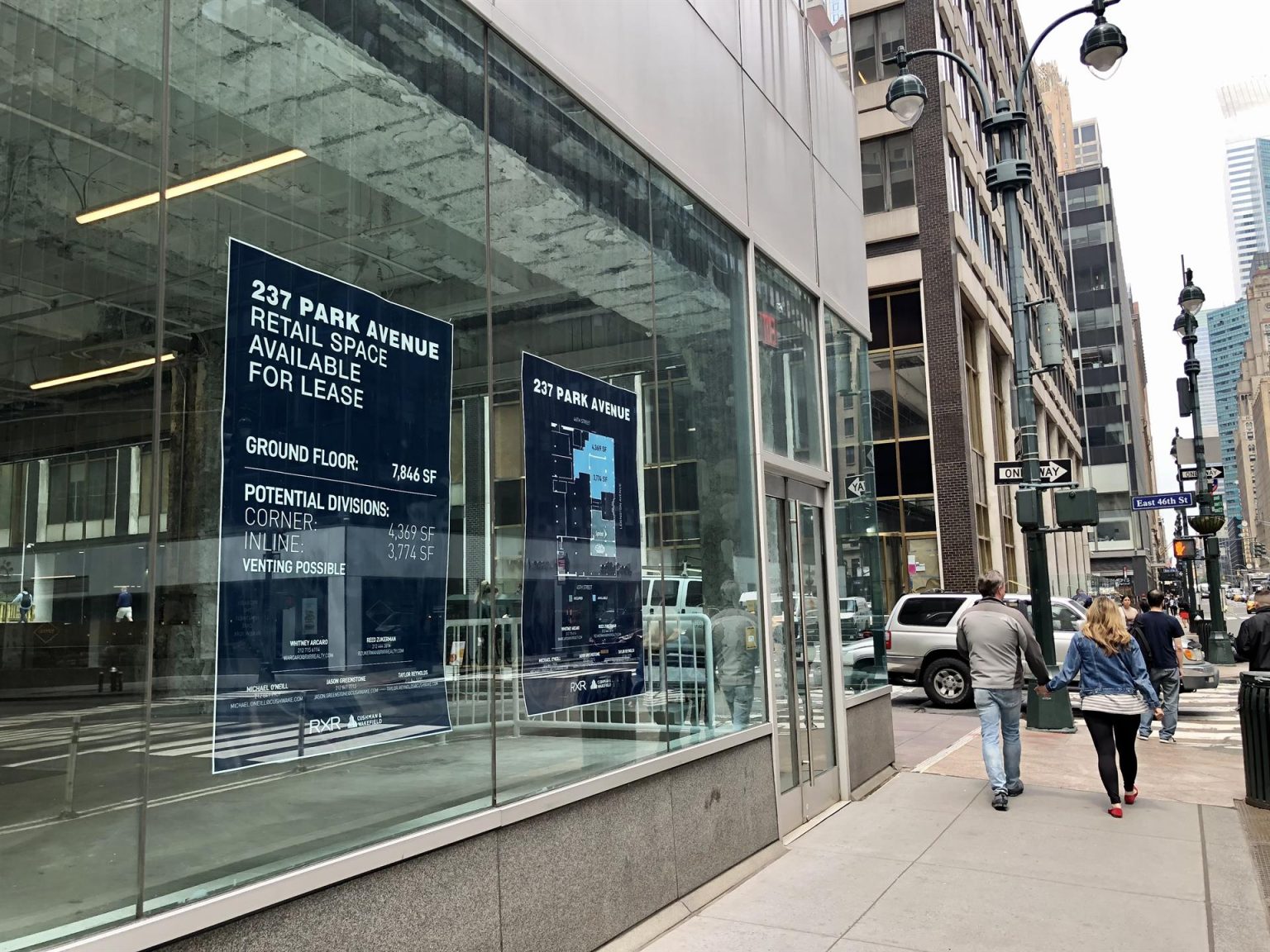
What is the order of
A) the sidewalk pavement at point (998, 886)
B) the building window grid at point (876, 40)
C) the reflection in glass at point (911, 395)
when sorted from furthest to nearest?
the building window grid at point (876, 40) < the reflection in glass at point (911, 395) < the sidewalk pavement at point (998, 886)

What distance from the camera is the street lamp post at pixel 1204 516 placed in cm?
2439

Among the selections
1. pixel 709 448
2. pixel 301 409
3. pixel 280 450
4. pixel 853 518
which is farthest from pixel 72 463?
pixel 853 518

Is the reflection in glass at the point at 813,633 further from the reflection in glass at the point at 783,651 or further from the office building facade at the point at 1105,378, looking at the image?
the office building facade at the point at 1105,378

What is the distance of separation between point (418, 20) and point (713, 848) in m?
5.32

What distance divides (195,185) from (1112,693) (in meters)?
8.25

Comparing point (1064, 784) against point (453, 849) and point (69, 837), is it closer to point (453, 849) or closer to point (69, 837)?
point (453, 849)

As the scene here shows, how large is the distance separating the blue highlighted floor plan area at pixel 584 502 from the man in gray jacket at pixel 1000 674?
4560 mm

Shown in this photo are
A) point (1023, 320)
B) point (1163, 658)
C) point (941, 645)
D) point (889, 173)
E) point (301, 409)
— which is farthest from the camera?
point (889, 173)

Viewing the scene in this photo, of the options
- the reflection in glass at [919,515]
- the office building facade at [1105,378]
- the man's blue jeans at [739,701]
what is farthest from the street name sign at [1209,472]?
the office building facade at [1105,378]

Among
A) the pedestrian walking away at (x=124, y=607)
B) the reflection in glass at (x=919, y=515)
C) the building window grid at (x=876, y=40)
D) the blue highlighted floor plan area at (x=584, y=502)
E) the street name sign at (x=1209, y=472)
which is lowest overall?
the pedestrian walking away at (x=124, y=607)

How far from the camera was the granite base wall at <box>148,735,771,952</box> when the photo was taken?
3721 mm

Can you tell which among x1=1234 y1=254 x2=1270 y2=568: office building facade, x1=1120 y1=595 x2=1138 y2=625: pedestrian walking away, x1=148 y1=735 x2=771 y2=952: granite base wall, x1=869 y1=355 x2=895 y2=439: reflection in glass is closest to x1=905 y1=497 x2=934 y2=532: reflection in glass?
x1=869 y1=355 x2=895 y2=439: reflection in glass

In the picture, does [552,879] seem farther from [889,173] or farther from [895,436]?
[889,173]

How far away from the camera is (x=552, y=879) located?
5027 millimetres
